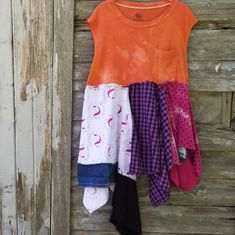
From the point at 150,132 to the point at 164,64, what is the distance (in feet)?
0.83

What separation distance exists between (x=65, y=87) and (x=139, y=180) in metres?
0.48

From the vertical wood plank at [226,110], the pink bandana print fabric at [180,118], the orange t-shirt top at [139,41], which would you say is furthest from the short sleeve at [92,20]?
the vertical wood plank at [226,110]

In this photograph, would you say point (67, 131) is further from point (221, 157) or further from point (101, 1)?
point (221, 157)

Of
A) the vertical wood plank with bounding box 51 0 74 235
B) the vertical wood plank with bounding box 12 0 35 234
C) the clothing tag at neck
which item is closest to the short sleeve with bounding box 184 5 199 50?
the clothing tag at neck

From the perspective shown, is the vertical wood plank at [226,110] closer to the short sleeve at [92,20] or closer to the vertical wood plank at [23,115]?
the short sleeve at [92,20]

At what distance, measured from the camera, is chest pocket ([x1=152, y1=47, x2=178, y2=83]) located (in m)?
1.51

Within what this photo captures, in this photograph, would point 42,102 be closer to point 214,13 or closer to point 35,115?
point 35,115

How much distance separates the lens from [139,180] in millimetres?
1698

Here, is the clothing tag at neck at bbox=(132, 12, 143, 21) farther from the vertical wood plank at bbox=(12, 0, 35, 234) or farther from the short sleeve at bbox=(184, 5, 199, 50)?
the vertical wood plank at bbox=(12, 0, 35, 234)

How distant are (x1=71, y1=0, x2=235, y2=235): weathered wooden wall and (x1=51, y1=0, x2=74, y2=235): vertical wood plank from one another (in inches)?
1.1

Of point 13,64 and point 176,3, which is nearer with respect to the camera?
point 176,3

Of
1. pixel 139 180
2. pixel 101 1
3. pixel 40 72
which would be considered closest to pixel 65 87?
pixel 40 72

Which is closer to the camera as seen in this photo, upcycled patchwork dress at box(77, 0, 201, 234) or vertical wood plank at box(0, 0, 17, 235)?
upcycled patchwork dress at box(77, 0, 201, 234)

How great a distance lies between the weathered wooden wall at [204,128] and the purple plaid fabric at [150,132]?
18 cm
